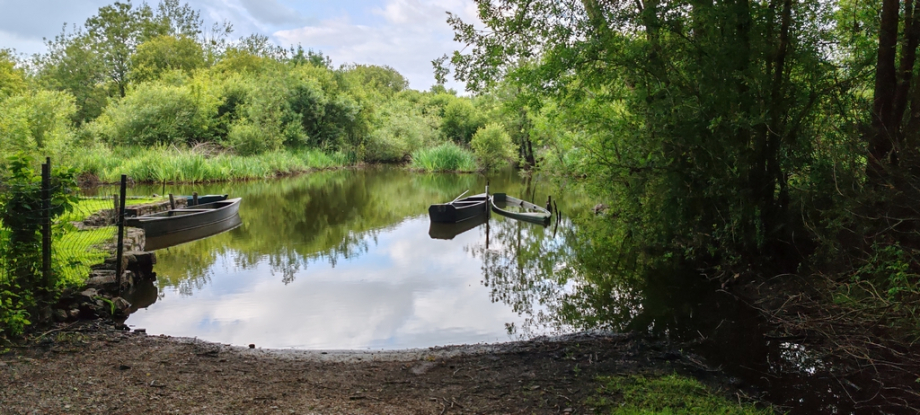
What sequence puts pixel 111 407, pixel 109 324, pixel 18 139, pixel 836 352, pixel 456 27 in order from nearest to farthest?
pixel 111 407, pixel 836 352, pixel 109 324, pixel 456 27, pixel 18 139

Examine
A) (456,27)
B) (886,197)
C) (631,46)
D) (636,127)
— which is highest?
(456,27)

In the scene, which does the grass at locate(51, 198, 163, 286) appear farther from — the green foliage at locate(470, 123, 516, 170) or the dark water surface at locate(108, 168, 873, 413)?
the green foliage at locate(470, 123, 516, 170)

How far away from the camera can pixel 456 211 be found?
17.0 m

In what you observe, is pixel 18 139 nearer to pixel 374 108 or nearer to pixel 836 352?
pixel 836 352

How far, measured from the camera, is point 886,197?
5.17 metres

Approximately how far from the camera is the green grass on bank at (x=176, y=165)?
84.8 ft

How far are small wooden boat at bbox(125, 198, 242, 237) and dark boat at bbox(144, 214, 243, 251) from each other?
98mm

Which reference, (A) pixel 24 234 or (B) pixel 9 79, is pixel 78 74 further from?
(A) pixel 24 234

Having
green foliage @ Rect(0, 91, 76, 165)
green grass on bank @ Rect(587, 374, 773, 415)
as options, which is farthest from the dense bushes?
green grass on bank @ Rect(587, 374, 773, 415)

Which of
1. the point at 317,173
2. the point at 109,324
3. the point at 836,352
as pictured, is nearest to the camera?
the point at 836,352

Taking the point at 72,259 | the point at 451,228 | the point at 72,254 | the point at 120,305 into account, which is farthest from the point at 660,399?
the point at 451,228

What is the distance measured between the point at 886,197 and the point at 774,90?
272 centimetres

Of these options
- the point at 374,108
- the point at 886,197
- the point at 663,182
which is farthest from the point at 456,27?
the point at 374,108

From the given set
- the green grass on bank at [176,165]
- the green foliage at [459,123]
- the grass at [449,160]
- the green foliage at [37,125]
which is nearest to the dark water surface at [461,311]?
the green foliage at [37,125]
